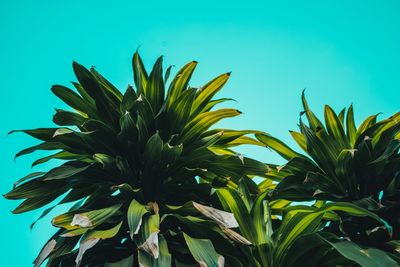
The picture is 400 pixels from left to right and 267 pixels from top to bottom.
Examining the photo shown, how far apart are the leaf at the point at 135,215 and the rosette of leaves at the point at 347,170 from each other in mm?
808

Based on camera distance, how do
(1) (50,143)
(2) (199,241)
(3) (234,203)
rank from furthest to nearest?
(1) (50,143)
(3) (234,203)
(2) (199,241)

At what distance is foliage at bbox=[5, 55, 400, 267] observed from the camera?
7.39 feet

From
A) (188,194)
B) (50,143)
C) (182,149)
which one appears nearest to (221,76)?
(182,149)

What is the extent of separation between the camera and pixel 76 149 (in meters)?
2.63

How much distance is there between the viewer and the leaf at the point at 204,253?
2.06 metres

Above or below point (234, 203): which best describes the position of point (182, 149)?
above

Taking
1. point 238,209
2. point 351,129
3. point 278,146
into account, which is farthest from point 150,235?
point 351,129

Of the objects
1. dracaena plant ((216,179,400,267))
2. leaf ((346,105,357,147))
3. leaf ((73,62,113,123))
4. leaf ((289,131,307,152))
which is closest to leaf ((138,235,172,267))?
dracaena plant ((216,179,400,267))

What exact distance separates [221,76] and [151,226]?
3.36 ft

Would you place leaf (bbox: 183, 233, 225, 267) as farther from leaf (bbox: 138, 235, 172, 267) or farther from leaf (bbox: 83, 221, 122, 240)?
leaf (bbox: 83, 221, 122, 240)

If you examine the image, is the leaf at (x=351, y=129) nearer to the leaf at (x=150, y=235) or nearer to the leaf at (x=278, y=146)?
the leaf at (x=278, y=146)

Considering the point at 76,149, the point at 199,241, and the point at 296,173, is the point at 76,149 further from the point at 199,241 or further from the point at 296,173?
the point at 296,173

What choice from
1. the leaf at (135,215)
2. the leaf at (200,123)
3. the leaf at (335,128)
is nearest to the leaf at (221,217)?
the leaf at (135,215)

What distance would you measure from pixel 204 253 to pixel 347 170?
0.97 metres
